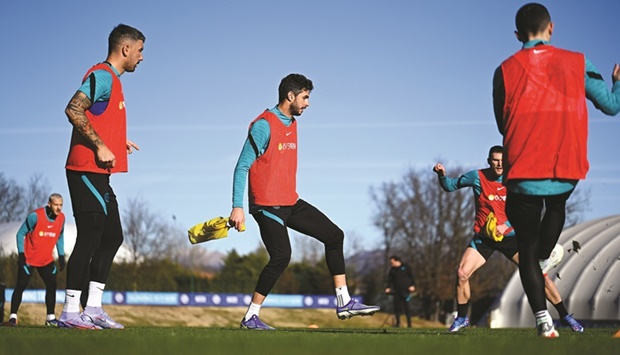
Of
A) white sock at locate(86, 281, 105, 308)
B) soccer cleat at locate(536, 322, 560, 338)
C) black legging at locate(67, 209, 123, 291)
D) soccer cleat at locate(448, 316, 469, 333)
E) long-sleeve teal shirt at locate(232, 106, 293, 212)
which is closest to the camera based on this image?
soccer cleat at locate(536, 322, 560, 338)

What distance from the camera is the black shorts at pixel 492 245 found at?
11.0 m

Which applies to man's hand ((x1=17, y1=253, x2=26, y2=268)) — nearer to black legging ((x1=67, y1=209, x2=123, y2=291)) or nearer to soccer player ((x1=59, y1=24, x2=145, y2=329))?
soccer player ((x1=59, y1=24, x2=145, y2=329))

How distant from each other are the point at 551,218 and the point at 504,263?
70208 millimetres

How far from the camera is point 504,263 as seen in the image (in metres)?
74.3

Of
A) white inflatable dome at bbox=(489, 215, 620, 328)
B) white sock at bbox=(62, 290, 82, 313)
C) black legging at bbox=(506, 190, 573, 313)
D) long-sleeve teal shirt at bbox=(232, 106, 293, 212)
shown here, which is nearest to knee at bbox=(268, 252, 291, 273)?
long-sleeve teal shirt at bbox=(232, 106, 293, 212)

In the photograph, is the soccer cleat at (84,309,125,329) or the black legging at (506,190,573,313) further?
the soccer cleat at (84,309,125,329)

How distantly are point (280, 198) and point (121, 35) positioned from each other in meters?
2.33

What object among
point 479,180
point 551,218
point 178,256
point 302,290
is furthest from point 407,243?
point 551,218

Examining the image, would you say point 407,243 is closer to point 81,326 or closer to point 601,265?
point 601,265

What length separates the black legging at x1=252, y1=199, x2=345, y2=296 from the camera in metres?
8.95

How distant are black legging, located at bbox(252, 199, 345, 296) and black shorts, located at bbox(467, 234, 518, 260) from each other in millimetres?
2555

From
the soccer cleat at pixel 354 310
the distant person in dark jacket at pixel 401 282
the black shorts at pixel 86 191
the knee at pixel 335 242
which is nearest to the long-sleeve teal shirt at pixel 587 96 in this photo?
the soccer cleat at pixel 354 310

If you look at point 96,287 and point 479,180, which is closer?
point 96,287

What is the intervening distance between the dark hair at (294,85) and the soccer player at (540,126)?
3454 millimetres
